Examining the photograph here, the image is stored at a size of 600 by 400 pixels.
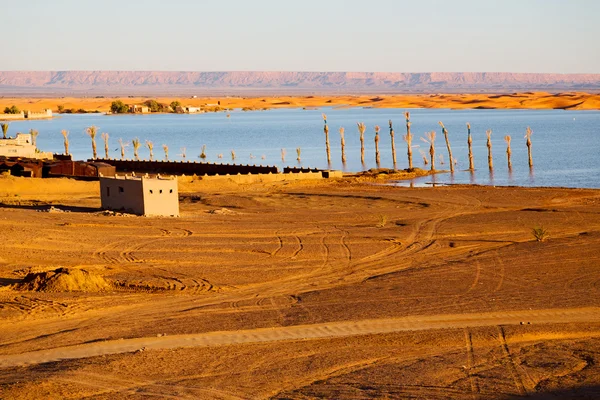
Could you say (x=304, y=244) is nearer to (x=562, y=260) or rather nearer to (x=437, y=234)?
(x=437, y=234)

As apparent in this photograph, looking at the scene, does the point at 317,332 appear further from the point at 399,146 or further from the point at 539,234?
the point at 399,146

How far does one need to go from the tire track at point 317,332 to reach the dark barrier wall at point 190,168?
3248 cm

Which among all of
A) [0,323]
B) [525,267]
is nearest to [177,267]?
[0,323]

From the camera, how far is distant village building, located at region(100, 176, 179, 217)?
31.0 metres

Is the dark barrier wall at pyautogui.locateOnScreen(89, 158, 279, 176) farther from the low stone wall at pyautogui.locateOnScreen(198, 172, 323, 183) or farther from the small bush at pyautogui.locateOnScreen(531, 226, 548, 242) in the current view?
the small bush at pyautogui.locateOnScreen(531, 226, 548, 242)

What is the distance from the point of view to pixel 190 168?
5138 cm

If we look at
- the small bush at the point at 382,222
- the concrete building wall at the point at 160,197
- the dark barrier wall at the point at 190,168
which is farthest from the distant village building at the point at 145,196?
the dark barrier wall at the point at 190,168

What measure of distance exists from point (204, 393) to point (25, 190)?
1178 inches

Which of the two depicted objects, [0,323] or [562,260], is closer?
[0,323]

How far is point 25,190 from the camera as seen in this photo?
39.8m

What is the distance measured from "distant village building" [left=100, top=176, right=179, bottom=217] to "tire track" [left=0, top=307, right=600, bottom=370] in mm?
16108

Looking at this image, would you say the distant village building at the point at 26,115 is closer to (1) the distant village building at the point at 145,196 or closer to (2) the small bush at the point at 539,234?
(1) the distant village building at the point at 145,196

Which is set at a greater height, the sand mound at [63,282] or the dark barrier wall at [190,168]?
the dark barrier wall at [190,168]

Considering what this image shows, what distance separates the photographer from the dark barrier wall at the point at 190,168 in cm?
4962
